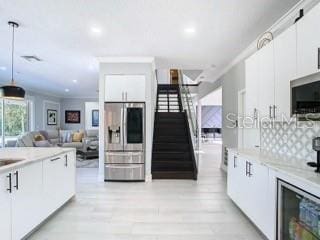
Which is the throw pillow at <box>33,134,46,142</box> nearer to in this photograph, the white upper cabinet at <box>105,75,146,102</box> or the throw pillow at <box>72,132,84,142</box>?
the throw pillow at <box>72,132,84,142</box>

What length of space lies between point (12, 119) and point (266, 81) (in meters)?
10.1

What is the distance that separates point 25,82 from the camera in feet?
30.4

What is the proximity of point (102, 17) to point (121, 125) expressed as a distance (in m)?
2.69

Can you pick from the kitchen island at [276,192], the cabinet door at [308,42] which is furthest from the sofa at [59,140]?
the cabinet door at [308,42]

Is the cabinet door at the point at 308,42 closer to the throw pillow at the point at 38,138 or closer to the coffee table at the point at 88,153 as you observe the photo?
the coffee table at the point at 88,153

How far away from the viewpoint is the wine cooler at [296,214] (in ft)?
6.89

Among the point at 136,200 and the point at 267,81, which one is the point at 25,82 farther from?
the point at 267,81

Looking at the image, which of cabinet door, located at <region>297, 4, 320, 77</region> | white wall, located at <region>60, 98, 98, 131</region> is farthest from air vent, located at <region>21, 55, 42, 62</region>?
white wall, located at <region>60, 98, 98, 131</region>

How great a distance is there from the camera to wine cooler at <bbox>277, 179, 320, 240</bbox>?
6.89ft

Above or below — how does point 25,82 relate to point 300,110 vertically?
above

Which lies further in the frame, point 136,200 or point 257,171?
point 136,200

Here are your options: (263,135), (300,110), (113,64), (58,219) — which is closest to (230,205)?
(263,135)

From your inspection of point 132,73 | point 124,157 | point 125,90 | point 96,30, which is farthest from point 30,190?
point 132,73

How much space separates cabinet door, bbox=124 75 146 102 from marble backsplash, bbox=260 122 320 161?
A: 2.75m
